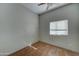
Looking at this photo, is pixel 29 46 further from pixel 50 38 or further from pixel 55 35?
pixel 55 35

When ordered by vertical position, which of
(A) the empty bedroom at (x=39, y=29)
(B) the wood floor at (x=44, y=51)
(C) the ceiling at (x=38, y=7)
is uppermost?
(C) the ceiling at (x=38, y=7)

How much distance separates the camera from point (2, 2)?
1547mm

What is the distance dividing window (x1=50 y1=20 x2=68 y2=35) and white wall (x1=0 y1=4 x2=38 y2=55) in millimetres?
336

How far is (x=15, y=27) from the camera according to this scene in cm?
160

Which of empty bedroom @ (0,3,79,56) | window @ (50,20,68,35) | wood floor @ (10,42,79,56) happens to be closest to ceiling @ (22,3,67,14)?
empty bedroom @ (0,3,79,56)

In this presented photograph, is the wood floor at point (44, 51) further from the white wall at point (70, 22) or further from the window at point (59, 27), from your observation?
the window at point (59, 27)

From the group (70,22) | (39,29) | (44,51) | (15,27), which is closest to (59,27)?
(70,22)

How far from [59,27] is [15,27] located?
2.73 feet

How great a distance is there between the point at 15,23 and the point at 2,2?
1.44 feet

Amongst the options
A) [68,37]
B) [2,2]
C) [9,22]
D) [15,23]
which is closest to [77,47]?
[68,37]

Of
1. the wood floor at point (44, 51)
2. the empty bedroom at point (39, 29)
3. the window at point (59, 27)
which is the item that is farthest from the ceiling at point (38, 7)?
the wood floor at point (44, 51)

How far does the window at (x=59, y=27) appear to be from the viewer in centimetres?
160

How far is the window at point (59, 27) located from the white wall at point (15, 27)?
0.34 metres

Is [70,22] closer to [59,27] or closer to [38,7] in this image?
[59,27]
